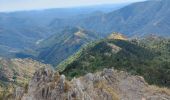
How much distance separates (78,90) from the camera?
400 ft

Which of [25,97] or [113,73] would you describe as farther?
[113,73]

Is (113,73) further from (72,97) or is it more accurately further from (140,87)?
(72,97)

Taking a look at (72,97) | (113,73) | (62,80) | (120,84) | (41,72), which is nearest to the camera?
(72,97)

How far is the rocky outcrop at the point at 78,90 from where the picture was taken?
121000 mm

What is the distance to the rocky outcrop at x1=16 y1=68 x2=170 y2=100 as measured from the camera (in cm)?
12100

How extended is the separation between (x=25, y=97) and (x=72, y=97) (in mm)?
16515

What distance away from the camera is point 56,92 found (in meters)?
121

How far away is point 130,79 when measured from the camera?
184625 mm

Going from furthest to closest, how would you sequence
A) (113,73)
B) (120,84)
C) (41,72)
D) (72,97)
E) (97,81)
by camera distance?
(113,73) → (120,84) → (97,81) → (41,72) → (72,97)

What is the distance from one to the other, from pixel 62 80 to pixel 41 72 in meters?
14.4

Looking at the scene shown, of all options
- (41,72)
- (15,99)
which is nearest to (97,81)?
(41,72)

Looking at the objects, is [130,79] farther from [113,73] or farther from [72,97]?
[72,97]

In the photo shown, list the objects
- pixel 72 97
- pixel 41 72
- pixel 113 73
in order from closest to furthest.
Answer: pixel 72 97 < pixel 41 72 < pixel 113 73

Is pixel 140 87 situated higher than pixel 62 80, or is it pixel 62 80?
pixel 62 80
